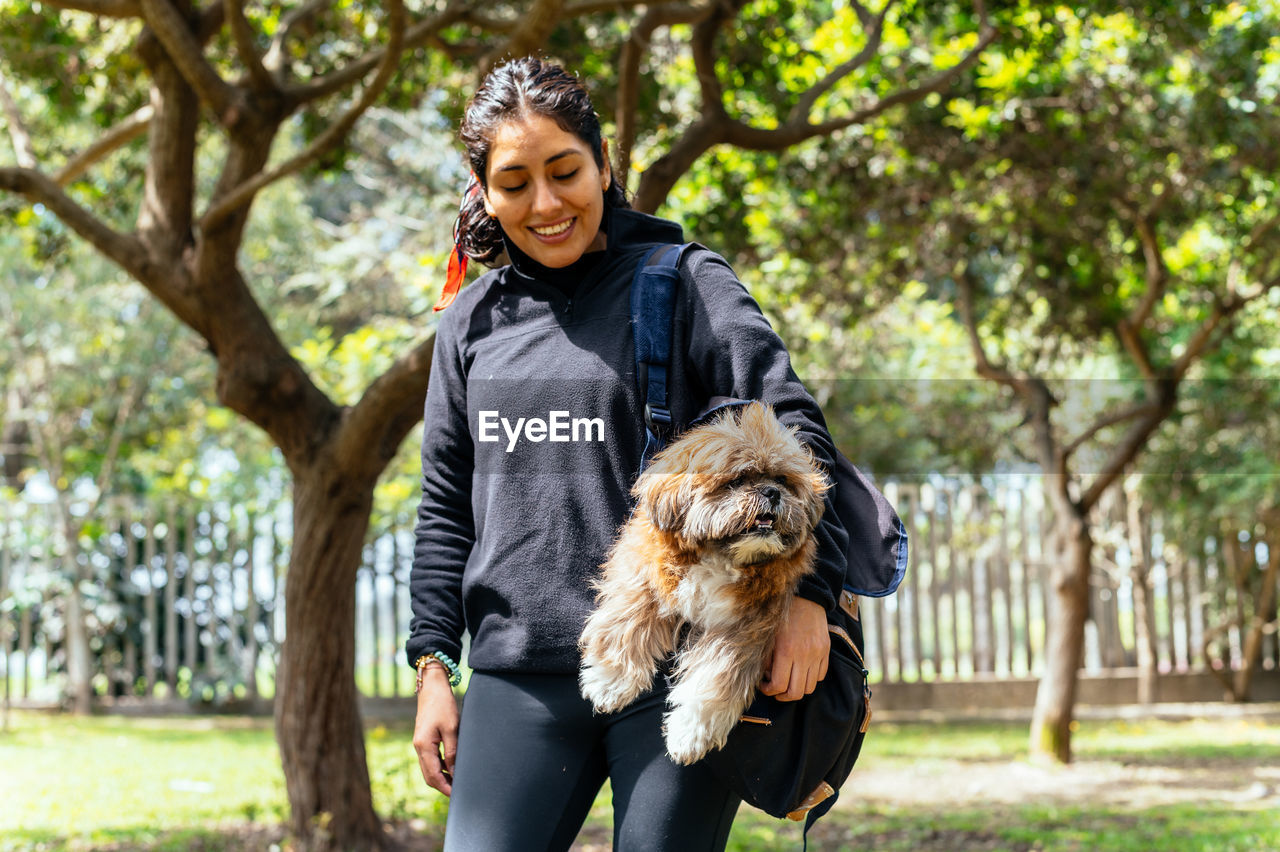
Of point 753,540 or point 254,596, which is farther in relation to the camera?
point 254,596

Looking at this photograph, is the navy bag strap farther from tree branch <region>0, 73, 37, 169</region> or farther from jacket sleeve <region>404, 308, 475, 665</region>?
tree branch <region>0, 73, 37, 169</region>

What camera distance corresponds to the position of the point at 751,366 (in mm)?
1836

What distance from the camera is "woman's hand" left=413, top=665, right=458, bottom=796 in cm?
205

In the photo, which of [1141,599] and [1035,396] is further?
[1141,599]

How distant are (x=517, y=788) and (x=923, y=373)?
481 inches

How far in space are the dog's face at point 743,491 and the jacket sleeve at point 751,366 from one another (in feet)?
0.25

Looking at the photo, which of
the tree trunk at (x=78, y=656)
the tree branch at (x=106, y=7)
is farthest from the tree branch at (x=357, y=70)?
the tree trunk at (x=78, y=656)

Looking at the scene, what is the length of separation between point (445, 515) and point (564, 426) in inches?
14.0

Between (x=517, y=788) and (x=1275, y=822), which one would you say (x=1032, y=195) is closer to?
(x=1275, y=822)

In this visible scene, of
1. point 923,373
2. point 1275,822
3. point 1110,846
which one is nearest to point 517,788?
point 1110,846

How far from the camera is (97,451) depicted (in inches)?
503

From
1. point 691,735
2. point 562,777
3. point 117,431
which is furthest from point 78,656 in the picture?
point 691,735

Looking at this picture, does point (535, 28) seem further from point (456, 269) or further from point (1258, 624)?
point (1258, 624)

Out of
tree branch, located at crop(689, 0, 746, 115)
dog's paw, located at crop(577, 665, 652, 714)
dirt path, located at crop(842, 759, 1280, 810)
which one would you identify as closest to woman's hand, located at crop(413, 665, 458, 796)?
dog's paw, located at crop(577, 665, 652, 714)
